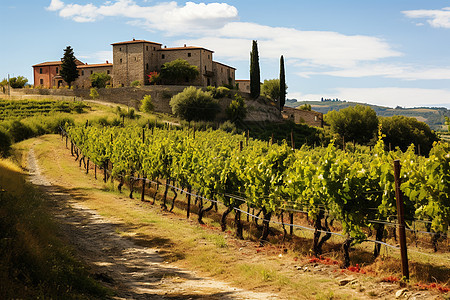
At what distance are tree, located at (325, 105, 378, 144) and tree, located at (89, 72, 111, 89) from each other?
37396mm

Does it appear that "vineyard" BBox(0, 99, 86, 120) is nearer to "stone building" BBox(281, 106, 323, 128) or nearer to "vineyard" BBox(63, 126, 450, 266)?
"stone building" BBox(281, 106, 323, 128)

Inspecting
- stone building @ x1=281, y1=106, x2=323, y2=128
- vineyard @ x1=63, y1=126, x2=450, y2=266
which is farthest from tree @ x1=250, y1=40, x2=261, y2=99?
vineyard @ x1=63, y1=126, x2=450, y2=266

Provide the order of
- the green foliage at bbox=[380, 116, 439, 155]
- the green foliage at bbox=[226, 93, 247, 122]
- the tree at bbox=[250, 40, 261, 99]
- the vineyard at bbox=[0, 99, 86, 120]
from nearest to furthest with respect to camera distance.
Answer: the vineyard at bbox=[0, 99, 86, 120] → the green foliage at bbox=[380, 116, 439, 155] → the green foliage at bbox=[226, 93, 247, 122] → the tree at bbox=[250, 40, 261, 99]

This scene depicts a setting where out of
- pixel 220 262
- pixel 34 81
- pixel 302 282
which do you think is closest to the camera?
pixel 302 282

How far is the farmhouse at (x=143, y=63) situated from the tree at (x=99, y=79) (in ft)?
4.61

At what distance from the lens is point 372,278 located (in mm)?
8492

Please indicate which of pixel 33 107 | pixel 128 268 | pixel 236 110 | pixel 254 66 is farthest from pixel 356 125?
pixel 128 268

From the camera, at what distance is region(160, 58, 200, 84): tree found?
232ft

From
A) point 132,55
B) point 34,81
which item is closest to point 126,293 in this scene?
point 132,55

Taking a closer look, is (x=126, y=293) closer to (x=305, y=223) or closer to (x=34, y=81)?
(x=305, y=223)

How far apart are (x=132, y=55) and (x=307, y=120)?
106 ft

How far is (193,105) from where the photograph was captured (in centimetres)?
6303

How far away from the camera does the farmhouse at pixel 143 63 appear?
71.7m

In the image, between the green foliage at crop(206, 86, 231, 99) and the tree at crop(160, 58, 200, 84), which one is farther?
the tree at crop(160, 58, 200, 84)
